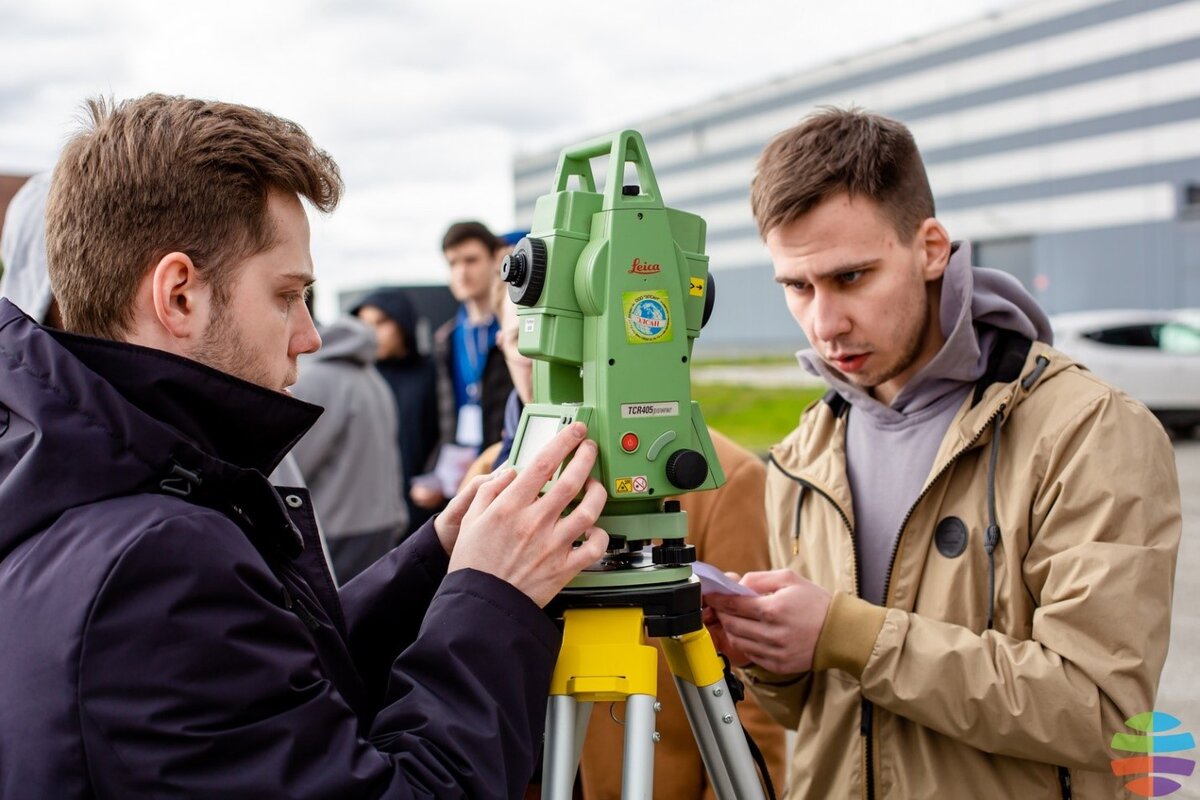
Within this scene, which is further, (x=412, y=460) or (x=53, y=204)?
(x=412, y=460)

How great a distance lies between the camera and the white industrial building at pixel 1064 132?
121 ft

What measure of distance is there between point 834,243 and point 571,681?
41.0 inches

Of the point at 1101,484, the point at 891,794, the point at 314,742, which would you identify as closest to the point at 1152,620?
the point at 1101,484

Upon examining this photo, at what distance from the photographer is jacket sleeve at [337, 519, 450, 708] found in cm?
180

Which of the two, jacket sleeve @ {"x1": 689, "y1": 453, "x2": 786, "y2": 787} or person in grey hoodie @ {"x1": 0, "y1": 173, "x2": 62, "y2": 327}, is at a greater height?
person in grey hoodie @ {"x1": 0, "y1": 173, "x2": 62, "y2": 327}

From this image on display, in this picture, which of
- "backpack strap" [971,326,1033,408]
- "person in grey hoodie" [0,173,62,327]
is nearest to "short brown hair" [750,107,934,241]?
"backpack strap" [971,326,1033,408]

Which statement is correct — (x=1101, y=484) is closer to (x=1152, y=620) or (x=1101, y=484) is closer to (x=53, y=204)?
(x=1152, y=620)

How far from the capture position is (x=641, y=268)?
1.61 m

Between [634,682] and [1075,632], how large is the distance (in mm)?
774

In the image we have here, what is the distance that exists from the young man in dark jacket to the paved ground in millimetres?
1926

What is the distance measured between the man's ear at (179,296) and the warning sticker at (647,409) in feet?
2.05

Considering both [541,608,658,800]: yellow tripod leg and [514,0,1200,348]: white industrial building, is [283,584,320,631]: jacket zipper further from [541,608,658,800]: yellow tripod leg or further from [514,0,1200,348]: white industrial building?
[514,0,1200,348]: white industrial building

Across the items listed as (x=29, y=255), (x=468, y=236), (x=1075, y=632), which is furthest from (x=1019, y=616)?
(x=468, y=236)

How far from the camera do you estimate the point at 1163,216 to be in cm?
3750
